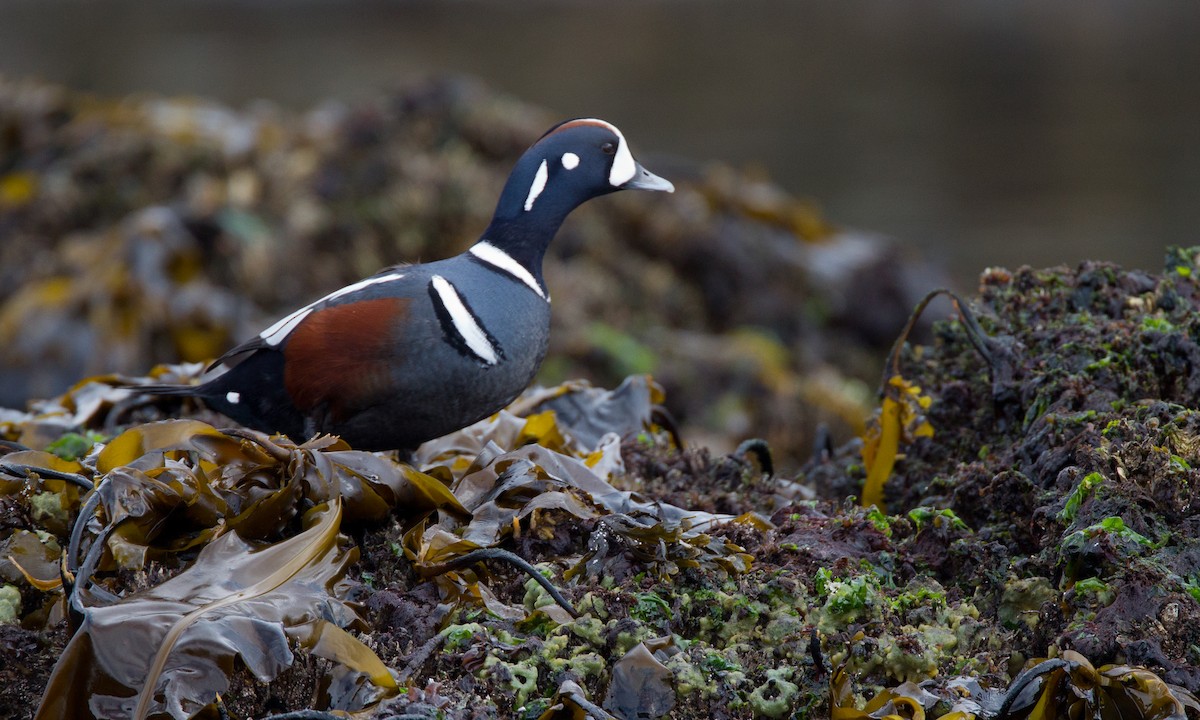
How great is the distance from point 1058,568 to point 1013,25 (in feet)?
83.1

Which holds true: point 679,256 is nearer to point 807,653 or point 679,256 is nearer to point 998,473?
point 998,473

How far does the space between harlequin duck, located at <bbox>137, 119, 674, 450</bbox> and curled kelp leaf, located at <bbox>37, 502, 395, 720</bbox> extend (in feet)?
3.17

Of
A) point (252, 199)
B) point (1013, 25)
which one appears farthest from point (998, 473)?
point (1013, 25)

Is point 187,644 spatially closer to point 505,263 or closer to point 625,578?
point 625,578

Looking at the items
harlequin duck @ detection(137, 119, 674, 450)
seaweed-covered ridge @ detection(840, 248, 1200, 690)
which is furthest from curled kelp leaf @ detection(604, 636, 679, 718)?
harlequin duck @ detection(137, 119, 674, 450)

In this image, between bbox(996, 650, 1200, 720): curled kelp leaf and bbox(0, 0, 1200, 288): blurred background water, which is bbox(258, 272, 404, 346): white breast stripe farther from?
bbox(0, 0, 1200, 288): blurred background water

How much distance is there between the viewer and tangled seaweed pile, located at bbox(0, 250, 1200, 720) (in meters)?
2.21

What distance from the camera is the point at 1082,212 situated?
44.5ft

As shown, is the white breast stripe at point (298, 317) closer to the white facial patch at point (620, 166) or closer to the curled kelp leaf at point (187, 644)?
the white facial patch at point (620, 166)

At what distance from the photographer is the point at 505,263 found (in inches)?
142

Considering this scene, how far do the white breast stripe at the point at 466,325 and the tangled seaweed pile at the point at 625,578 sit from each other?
33 centimetres

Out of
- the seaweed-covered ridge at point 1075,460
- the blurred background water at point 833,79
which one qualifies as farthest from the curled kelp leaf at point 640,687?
the blurred background water at point 833,79

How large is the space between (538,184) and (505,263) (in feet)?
0.97

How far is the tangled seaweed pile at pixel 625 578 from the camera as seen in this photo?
2.21 metres
